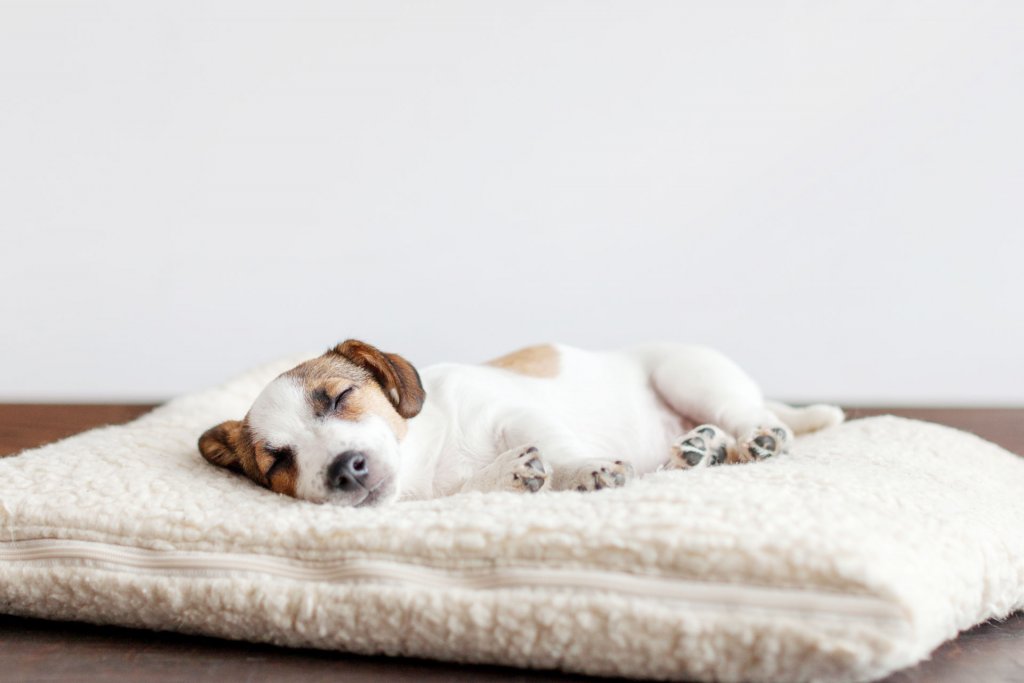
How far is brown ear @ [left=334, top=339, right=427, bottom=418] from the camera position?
220cm

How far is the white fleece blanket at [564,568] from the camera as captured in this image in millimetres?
1262

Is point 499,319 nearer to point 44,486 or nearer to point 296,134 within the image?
point 296,134

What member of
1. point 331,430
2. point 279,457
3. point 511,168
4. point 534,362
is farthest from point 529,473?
point 511,168

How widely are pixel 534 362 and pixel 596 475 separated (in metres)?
0.93

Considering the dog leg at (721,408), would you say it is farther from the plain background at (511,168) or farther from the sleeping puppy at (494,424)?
the plain background at (511,168)

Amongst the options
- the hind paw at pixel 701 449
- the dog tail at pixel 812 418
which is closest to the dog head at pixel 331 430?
the hind paw at pixel 701 449

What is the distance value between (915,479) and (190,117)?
3284 mm

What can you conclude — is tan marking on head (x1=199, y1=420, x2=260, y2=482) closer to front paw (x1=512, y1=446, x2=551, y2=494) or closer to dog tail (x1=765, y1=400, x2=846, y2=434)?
front paw (x1=512, y1=446, x2=551, y2=494)

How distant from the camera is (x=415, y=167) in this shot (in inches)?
158

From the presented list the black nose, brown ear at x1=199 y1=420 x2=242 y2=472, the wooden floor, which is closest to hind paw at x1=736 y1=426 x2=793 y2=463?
the wooden floor

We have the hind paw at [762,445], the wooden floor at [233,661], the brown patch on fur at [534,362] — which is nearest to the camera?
the wooden floor at [233,661]

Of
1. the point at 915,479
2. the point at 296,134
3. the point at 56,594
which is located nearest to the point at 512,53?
the point at 296,134

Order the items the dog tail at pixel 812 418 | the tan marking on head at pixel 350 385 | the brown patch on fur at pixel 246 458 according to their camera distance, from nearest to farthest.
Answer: the brown patch on fur at pixel 246 458 → the tan marking on head at pixel 350 385 → the dog tail at pixel 812 418

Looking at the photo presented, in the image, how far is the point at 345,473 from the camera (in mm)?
1888
